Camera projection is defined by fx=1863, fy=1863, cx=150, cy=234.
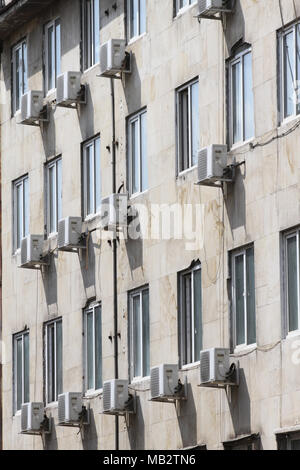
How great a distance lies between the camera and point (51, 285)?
41406mm

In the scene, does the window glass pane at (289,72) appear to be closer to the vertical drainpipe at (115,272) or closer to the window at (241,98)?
the window at (241,98)

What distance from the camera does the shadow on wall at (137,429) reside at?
36.7 metres

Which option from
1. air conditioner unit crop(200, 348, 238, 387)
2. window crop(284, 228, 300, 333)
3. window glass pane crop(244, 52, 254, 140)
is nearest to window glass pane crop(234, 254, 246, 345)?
air conditioner unit crop(200, 348, 238, 387)

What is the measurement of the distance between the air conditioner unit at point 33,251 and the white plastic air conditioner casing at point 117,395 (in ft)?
17.1

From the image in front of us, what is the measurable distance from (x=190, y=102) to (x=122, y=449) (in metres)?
7.05

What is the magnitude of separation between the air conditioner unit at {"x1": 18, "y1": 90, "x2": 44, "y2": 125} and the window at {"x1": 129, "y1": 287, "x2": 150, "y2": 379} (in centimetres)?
632

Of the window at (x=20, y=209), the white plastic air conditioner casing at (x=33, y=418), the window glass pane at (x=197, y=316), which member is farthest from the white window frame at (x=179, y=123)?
the window at (x=20, y=209)

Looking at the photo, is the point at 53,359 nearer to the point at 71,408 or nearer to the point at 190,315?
the point at 71,408

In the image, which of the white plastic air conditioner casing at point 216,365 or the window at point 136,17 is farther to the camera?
the window at point 136,17

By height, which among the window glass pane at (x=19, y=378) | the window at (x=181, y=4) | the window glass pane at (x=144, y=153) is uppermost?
the window at (x=181, y=4)

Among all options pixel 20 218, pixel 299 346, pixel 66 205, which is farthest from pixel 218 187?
pixel 20 218

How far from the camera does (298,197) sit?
31.5 meters

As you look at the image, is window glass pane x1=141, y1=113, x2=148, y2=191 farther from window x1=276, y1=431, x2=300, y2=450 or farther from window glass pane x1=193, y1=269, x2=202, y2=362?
window x1=276, y1=431, x2=300, y2=450

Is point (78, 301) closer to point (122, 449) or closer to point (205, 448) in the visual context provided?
point (122, 449)
